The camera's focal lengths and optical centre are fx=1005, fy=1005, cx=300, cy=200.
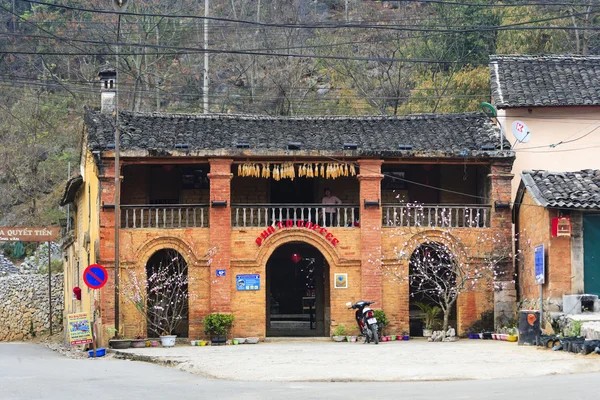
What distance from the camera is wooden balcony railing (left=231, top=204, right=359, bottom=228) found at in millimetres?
27922

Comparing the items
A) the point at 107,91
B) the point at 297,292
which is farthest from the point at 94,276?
the point at 297,292

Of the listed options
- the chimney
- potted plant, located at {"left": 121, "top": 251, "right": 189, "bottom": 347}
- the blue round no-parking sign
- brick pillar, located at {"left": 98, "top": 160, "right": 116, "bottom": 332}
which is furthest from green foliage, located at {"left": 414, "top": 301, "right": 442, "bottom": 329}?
the chimney

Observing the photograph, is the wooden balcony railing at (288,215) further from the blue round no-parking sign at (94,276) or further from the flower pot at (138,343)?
the blue round no-parking sign at (94,276)

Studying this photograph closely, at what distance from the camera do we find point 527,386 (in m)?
14.2

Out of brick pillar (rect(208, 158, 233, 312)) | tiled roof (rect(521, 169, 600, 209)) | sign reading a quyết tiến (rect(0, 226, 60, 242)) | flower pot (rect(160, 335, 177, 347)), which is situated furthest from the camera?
sign reading a quyết tiến (rect(0, 226, 60, 242))

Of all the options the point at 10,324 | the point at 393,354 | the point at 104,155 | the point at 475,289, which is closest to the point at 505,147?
the point at 475,289

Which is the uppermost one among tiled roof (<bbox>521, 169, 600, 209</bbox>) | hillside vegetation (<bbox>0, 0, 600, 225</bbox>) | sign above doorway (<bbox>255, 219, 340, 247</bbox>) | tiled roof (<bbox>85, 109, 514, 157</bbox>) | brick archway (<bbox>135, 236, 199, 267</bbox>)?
hillside vegetation (<bbox>0, 0, 600, 225</bbox>)

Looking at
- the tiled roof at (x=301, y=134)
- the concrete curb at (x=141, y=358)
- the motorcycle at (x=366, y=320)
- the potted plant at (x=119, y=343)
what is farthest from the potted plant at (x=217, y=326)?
the tiled roof at (x=301, y=134)

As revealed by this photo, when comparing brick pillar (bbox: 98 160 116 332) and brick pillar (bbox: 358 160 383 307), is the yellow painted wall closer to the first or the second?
brick pillar (bbox: 98 160 116 332)

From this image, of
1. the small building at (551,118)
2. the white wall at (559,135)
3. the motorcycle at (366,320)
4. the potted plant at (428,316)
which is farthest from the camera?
the white wall at (559,135)

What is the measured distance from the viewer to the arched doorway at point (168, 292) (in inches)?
1089

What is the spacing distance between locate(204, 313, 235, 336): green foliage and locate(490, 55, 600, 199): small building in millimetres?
9110

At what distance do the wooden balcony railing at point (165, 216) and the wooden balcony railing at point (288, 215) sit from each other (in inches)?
40.3

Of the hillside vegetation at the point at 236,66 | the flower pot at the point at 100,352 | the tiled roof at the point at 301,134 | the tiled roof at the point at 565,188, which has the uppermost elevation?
the hillside vegetation at the point at 236,66
